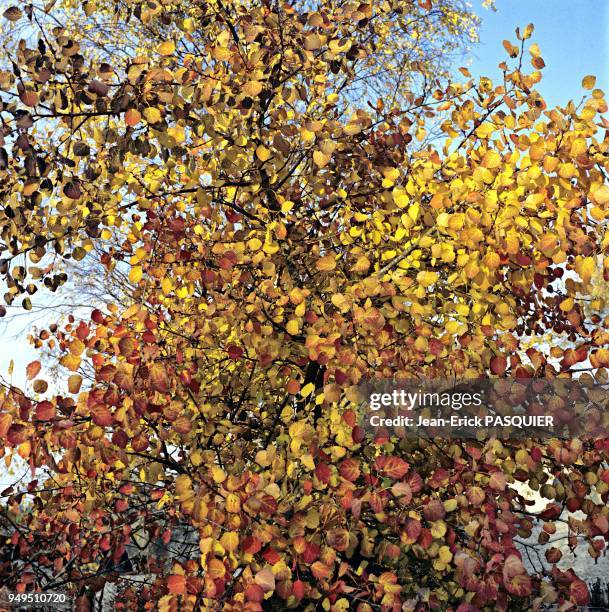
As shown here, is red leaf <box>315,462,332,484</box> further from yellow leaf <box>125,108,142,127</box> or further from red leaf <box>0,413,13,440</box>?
yellow leaf <box>125,108,142,127</box>

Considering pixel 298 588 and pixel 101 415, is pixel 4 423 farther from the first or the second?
pixel 298 588

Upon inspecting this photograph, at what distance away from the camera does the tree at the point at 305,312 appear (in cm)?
339

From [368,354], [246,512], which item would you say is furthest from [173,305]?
[246,512]

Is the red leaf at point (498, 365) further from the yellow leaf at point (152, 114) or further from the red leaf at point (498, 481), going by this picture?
the yellow leaf at point (152, 114)

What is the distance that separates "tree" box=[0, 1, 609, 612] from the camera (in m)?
3.39

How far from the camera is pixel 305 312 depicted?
414 cm

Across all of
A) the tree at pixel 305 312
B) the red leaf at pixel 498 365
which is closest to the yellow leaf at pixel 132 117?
the tree at pixel 305 312

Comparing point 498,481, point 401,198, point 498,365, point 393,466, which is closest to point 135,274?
point 401,198

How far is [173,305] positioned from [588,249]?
3361 millimetres

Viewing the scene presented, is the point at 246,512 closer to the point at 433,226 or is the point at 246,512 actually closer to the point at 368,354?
the point at 368,354

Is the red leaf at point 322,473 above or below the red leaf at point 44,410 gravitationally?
below

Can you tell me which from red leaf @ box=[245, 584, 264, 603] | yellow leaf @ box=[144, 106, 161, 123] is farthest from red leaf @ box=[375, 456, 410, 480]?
yellow leaf @ box=[144, 106, 161, 123]

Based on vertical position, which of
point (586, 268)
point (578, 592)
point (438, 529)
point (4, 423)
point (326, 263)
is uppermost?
point (326, 263)

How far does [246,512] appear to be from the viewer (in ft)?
10.7
